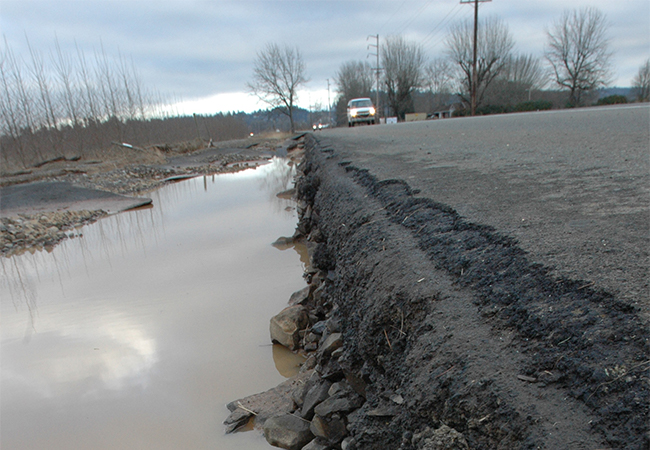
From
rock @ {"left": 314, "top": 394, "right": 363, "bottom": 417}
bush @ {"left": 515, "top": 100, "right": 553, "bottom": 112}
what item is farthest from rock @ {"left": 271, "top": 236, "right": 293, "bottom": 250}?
bush @ {"left": 515, "top": 100, "right": 553, "bottom": 112}

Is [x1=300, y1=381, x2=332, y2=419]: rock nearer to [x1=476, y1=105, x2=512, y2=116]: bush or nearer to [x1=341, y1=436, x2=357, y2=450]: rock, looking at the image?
[x1=341, y1=436, x2=357, y2=450]: rock

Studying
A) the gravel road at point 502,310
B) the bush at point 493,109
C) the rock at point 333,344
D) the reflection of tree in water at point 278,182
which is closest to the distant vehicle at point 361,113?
the reflection of tree in water at point 278,182

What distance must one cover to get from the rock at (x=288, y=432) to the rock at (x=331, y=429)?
0.20 meters

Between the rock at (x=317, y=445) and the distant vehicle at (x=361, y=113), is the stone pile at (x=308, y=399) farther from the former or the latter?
the distant vehicle at (x=361, y=113)

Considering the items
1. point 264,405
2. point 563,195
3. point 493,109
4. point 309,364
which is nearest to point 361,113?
point 493,109

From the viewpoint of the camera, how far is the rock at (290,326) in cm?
379

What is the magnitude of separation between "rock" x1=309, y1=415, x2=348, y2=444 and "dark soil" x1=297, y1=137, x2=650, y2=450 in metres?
0.12

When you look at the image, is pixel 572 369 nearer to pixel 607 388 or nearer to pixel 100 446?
pixel 607 388

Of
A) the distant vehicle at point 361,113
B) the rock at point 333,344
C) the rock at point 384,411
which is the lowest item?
the rock at point 333,344

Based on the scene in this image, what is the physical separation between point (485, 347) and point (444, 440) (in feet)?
1.13

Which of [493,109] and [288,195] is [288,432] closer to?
[288,195]

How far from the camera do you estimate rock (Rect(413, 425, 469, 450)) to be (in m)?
1.25

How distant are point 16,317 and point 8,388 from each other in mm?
1892

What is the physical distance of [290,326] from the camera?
384 cm
